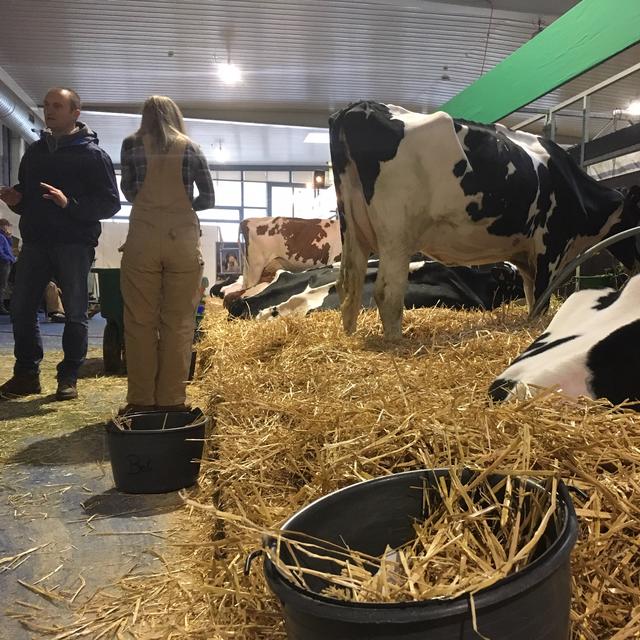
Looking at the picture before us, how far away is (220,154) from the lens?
51.9 ft

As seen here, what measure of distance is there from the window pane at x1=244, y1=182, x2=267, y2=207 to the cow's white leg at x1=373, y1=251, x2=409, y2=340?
16055 mm

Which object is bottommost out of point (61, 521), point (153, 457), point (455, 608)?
point (61, 521)

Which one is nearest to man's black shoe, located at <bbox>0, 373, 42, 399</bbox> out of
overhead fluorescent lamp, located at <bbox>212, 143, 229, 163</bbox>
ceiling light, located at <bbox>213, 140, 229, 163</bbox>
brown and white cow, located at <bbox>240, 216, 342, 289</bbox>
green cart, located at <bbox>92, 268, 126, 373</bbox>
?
green cart, located at <bbox>92, 268, 126, 373</bbox>

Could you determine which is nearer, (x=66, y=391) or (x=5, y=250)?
(x=66, y=391)

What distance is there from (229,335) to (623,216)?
111 inches

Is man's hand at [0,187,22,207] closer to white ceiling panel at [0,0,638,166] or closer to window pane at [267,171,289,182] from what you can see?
white ceiling panel at [0,0,638,166]

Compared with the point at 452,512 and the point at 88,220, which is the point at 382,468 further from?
the point at 88,220

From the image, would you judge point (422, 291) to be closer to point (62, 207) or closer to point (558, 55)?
point (558, 55)

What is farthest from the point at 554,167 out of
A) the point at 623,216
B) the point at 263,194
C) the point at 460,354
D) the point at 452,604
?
the point at 263,194

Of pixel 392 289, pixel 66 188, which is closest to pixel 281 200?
pixel 66 188

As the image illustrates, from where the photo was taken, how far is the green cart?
4332 millimetres

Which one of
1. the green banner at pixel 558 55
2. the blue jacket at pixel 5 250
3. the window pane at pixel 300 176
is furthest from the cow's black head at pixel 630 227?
the window pane at pixel 300 176

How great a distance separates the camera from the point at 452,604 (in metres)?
0.58

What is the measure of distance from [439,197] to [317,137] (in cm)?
1110
